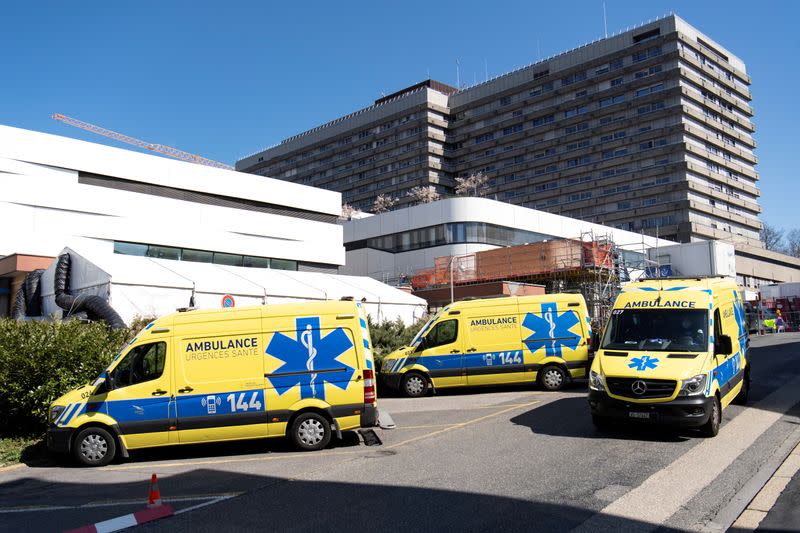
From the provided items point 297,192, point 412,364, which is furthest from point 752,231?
point 412,364

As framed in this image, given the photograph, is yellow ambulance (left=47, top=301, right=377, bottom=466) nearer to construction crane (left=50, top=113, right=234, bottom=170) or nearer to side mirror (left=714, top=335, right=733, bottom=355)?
side mirror (left=714, top=335, right=733, bottom=355)

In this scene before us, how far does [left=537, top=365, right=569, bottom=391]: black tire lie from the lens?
15.1 m

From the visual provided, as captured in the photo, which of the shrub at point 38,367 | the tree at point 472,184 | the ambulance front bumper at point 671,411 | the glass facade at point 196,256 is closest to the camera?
the ambulance front bumper at point 671,411

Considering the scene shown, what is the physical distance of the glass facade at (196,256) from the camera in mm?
34844

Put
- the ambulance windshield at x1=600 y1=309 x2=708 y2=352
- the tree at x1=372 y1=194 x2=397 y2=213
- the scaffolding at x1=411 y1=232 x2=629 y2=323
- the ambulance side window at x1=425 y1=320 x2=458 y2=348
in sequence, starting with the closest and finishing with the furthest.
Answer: the ambulance windshield at x1=600 y1=309 x2=708 y2=352 < the ambulance side window at x1=425 y1=320 x2=458 y2=348 < the scaffolding at x1=411 y1=232 x2=629 y2=323 < the tree at x1=372 y1=194 x2=397 y2=213

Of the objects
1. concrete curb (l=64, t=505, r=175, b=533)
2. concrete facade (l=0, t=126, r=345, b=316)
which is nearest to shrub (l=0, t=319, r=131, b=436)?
concrete curb (l=64, t=505, r=175, b=533)

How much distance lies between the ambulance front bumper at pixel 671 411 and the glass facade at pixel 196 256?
3161 centimetres

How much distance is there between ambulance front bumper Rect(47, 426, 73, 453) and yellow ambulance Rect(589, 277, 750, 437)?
7951 millimetres

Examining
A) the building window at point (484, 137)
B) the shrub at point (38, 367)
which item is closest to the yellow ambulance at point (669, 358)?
the shrub at point (38, 367)

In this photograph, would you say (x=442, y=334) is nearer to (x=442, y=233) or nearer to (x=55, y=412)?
(x=55, y=412)

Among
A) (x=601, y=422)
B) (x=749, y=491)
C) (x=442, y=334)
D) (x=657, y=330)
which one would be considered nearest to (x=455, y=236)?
(x=442, y=334)

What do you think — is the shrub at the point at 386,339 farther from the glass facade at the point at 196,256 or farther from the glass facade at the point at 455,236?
the glass facade at the point at 455,236

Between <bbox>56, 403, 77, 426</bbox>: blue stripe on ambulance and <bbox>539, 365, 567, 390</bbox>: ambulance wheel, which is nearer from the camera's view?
<bbox>56, 403, 77, 426</bbox>: blue stripe on ambulance

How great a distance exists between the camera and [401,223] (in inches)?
2068
